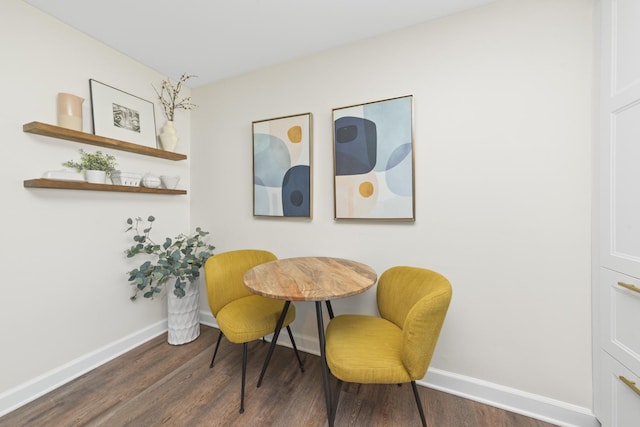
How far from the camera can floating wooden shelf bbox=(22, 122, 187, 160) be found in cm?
152

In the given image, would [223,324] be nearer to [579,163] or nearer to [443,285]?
[443,285]

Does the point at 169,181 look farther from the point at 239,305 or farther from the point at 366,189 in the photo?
the point at 366,189

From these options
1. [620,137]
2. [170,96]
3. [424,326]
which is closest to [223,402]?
[424,326]

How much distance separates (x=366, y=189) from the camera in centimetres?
184

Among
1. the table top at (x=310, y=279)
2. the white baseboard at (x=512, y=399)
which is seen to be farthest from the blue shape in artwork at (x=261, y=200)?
the white baseboard at (x=512, y=399)

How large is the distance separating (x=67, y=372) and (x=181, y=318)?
0.74 meters

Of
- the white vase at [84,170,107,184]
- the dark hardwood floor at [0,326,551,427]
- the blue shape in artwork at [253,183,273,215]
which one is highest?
the white vase at [84,170,107,184]

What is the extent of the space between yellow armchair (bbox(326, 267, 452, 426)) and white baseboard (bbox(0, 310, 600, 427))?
19.6 inches

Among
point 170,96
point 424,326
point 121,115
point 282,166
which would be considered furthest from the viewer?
point 170,96

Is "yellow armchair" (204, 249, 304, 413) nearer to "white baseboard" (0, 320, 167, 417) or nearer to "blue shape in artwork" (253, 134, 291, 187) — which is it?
"blue shape in artwork" (253, 134, 291, 187)

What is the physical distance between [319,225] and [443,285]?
1072 millimetres

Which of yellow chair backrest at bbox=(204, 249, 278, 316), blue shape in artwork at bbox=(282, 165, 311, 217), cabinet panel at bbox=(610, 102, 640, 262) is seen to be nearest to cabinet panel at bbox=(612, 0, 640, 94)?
cabinet panel at bbox=(610, 102, 640, 262)

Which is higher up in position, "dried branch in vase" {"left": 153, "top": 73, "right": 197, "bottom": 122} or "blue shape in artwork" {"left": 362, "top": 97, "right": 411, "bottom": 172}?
"dried branch in vase" {"left": 153, "top": 73, "right": 197, "bottom": 122}

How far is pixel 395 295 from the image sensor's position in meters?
1.58
